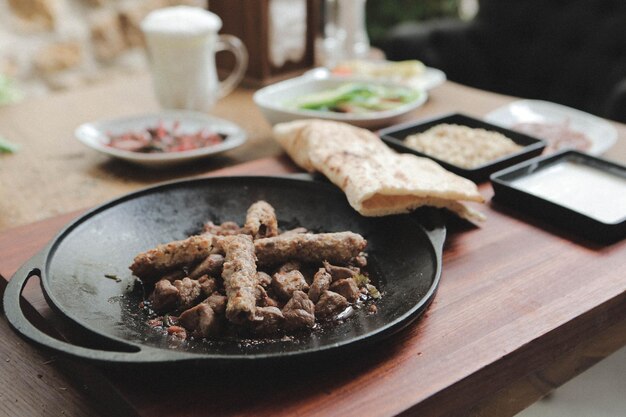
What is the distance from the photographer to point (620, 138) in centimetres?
172

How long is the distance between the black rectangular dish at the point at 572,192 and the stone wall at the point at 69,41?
148cm

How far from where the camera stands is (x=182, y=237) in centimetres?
117

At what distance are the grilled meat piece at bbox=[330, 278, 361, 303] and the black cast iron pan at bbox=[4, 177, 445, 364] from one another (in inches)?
1.1

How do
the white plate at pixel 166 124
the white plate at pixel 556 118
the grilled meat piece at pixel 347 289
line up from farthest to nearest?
the white plate at pixel 556 118, the white plate at pixel 166 124, the grilled meat piece at pixel 347 289

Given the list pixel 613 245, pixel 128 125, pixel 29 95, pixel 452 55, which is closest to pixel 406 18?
pixel 452 55

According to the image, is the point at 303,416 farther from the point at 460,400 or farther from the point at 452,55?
the point at 452,55

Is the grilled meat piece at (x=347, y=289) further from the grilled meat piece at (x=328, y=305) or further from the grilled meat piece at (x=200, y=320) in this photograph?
the grilled meat piece at (x=200, y=320)

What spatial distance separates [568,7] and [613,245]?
77.2 inches

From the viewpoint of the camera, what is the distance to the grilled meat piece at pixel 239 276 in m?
0.85

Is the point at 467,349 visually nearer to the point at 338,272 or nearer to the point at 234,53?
the point at 338,272

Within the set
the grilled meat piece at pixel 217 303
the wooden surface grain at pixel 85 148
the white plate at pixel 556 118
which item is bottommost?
the wooden surface grain at pixel 85 148

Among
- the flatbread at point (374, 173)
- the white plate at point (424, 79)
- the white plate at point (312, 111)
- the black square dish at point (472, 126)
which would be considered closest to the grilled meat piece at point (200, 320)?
the flatbread at point (374, 173)

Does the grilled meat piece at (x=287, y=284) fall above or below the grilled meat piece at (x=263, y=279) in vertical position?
above

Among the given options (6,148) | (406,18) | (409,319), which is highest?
(409,319)
